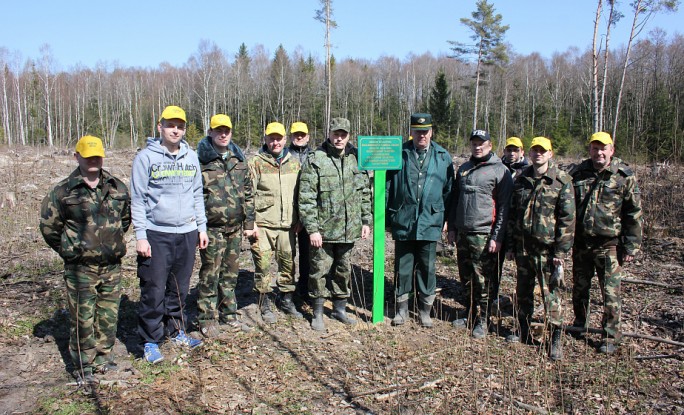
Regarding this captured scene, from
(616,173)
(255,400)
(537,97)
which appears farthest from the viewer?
(537,97)

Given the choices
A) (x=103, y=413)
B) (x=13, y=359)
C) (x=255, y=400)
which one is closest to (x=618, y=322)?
(x=255, y=400)

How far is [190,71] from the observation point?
180 feet

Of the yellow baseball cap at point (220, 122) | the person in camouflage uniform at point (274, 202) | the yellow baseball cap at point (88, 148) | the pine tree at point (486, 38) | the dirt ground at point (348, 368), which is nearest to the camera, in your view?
the yellow baseball cap at point (88, 148)

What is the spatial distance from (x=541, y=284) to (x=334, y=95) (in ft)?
168

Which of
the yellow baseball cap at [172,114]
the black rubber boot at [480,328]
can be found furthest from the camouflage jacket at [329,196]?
the black rubber boot at [480,328]

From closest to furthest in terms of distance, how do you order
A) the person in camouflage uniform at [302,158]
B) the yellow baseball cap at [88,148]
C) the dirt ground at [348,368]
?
the yellow baseball cap at [88,148]
the dirt ground at [348,368]
the person in camouflage uniform at [302,158]

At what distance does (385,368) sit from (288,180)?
7.32 feet

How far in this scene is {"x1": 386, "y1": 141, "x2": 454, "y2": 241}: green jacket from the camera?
5.16 meters

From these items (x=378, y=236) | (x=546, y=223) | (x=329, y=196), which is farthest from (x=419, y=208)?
(x=546, y=223)

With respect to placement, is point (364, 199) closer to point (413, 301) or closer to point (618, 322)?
point (413, 301)

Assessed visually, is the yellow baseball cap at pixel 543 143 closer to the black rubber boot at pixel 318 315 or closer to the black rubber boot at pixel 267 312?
the black rubber boot at pixel 318 315

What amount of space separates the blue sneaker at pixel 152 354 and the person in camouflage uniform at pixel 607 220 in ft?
14.0

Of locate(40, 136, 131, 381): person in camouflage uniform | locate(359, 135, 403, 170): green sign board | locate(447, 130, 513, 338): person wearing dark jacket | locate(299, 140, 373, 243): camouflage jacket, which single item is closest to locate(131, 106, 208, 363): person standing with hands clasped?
locate(40, 136, 131, 381): person in camouflage uniform

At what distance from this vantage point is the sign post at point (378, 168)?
198 inches
